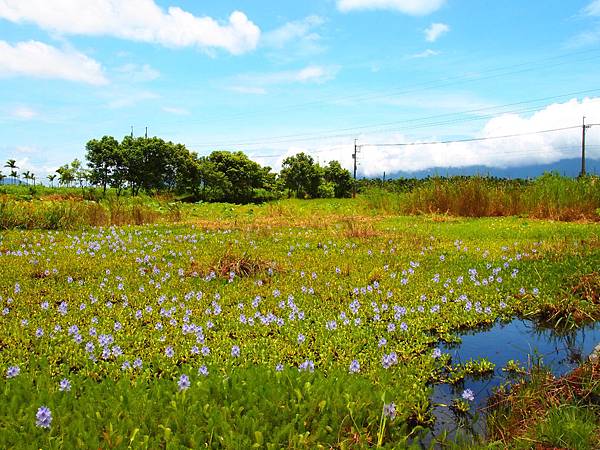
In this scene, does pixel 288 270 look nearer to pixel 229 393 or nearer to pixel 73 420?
pixel 229 393

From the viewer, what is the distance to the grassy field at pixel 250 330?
3.46 meters

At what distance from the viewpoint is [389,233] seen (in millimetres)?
Result: 12938

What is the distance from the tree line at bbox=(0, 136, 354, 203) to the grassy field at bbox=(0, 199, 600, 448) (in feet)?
135

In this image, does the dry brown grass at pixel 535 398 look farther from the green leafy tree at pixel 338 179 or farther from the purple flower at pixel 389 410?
the green leafy tree at pixel 338 179

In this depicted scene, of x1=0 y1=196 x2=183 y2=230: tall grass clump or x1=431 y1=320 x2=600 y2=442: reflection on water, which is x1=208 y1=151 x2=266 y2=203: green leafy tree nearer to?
x1=0 y1=196 x2=183 y2=230: tall grass clump

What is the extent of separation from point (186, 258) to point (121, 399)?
5539 mm

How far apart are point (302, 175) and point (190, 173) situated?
12.8 meters

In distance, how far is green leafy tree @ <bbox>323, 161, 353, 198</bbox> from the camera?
6125 centimetres

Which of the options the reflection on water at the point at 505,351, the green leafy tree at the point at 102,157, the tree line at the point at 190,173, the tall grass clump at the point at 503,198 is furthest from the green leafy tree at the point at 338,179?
the reflection on water at the point at 505,351

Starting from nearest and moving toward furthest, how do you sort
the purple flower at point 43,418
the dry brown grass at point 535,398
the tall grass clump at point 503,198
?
the purple flower at point 43,418 < the dry brown grass at point 535,398 < the tall grass clump at point 503,198

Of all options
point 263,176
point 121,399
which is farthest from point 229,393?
point 263,176

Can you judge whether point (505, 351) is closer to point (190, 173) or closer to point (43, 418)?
point (43, 418)

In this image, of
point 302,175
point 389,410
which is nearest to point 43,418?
point 389,410

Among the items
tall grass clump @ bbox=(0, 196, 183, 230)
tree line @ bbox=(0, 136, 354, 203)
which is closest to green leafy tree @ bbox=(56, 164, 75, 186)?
tree line @ bbox=(0, 136, 354, 203)
